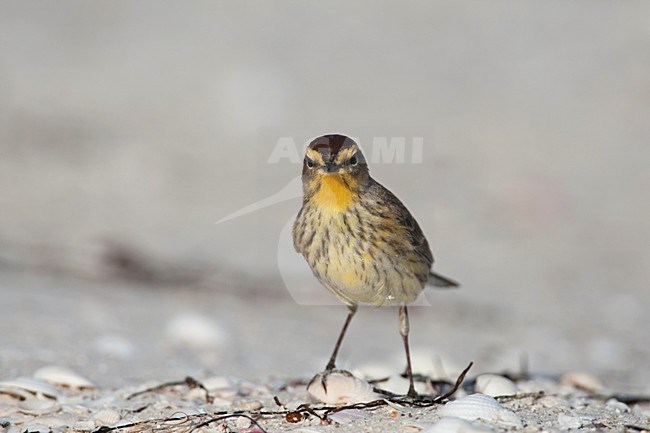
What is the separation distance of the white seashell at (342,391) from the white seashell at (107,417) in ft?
2.80

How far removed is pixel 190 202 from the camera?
31.4ft

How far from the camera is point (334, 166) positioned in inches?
175

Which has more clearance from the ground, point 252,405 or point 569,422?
point 252,405

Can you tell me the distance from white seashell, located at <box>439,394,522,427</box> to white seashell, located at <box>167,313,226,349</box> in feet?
9.17

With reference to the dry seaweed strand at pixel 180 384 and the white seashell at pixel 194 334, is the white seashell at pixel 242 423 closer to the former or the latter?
the dry seaweed strand at pixel 180 384

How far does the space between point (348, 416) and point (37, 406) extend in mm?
1463

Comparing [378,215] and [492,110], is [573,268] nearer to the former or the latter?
[492,110]

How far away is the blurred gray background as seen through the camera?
22.2ft

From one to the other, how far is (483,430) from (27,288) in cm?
456

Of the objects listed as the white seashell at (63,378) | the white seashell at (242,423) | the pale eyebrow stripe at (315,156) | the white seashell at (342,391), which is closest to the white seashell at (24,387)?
the white seashell at (63,378)

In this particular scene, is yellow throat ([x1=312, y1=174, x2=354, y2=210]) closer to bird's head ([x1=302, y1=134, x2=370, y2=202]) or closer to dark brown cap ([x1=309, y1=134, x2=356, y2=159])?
bird's head ([x1=302, y1=134, x2=370, y2=202])

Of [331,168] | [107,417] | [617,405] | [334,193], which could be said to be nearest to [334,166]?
[331,168]

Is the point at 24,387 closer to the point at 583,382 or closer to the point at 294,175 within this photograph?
the point at 583,382

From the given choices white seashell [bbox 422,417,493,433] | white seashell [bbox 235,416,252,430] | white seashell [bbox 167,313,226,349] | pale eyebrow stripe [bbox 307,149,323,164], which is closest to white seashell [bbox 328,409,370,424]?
white seashell [bbox 235,416,252,430]
